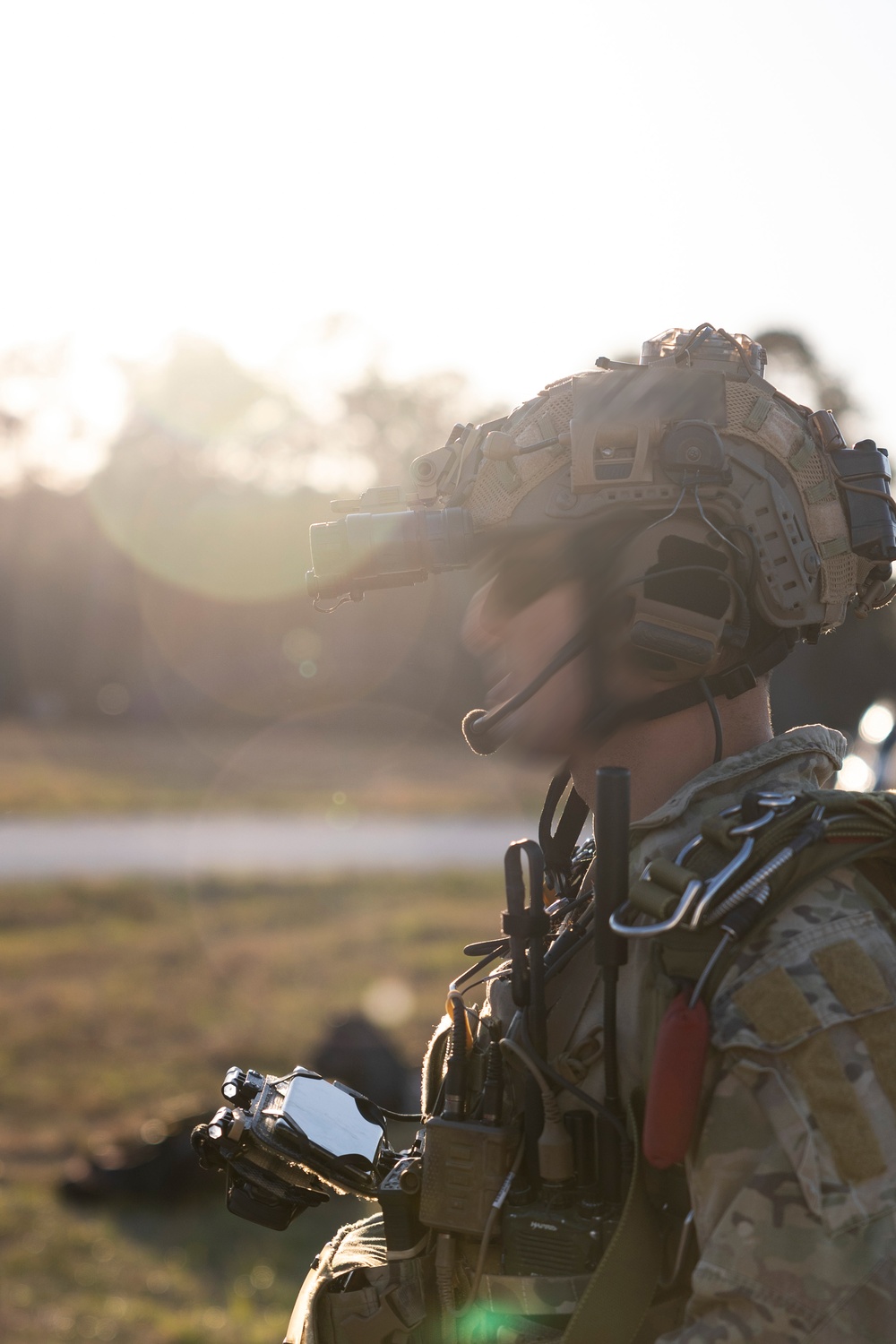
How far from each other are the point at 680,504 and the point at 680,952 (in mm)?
968

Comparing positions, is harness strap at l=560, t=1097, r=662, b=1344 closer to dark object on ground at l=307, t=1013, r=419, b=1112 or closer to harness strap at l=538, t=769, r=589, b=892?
→ harness strap at l=538, t=769, r=589, b=892

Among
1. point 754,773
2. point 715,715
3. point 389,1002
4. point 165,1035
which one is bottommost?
point 165,1035

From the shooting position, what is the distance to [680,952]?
2037 mm

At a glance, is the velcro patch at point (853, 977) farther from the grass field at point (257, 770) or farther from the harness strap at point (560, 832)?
the grass field at point (257, 770)

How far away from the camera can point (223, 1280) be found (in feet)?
18.9

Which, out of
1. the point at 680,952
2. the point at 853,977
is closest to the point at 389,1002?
the point at 680,952

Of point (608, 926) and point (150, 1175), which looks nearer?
point (608, 926)

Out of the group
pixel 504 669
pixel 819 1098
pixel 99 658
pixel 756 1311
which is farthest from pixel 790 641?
pixel 99 658

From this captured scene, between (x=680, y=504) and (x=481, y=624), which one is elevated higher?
(x=680, y=504)

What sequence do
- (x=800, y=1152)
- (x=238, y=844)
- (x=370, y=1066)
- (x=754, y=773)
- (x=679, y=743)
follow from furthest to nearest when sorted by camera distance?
1. (x=238, y=844)
2. (x=370, y=1066)
3. (x=679, y=743)
4. (x=754, y=773)
5. (x=800, y=1152)

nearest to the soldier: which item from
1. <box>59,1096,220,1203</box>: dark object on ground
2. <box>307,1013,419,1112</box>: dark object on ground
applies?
<box>59,1096,220,1203</box>: dark object on ground

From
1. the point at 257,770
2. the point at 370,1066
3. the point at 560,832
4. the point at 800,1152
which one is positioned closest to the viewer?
the point at 800,1152

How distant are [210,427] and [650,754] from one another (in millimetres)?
41268

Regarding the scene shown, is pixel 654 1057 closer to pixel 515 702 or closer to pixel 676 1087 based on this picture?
pixel 676 1087
